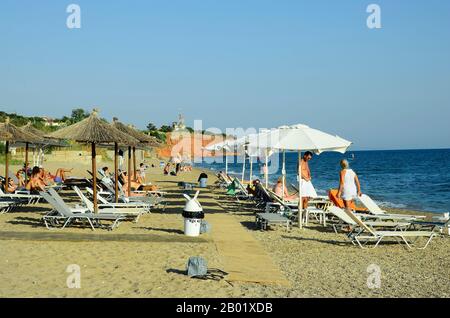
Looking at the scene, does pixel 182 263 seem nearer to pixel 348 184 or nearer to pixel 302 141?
pixel 302 141

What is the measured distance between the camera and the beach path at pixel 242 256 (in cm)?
607

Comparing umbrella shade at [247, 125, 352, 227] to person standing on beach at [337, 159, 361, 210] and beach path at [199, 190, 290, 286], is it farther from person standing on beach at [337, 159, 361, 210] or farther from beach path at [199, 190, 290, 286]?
beach path at [199, 190, 290, 286]

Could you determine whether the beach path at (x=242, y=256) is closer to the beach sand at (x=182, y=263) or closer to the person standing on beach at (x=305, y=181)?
the beach sand at (x=182, y=263)

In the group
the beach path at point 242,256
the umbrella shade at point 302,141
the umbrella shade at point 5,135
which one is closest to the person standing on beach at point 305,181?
the umbrella shade at point 302,141

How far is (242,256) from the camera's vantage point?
739 cm

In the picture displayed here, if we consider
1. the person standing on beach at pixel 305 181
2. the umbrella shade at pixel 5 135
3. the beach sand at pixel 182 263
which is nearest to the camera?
the beach sand at pixel 182 263

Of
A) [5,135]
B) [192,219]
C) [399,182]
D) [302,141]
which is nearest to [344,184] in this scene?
[302,141]

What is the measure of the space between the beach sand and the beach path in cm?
6

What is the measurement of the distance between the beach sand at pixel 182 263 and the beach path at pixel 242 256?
0.06 m

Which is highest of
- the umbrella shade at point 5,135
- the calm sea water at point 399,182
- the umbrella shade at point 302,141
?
the umbrella shade at point 5,135

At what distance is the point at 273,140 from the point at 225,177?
11.8 metres

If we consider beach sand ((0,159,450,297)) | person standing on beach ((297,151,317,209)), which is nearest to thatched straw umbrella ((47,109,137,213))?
beach sand ((0,159,450,297))
